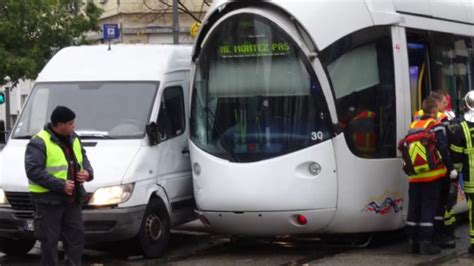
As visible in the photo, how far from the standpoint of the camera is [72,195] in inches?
Answer: 330

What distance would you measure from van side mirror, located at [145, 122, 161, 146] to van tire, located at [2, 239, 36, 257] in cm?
203

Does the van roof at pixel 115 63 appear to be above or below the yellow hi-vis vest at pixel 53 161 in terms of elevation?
above

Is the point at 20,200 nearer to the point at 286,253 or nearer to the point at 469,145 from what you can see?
the point at 286,253

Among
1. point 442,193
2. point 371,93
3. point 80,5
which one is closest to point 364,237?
point 442,193

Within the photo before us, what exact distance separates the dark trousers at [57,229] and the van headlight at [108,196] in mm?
1258

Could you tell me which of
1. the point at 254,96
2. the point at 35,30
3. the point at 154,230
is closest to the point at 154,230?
the point at 154,230

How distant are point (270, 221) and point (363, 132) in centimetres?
151

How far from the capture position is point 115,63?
37.4ft

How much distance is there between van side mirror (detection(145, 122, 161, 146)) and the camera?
10568mm

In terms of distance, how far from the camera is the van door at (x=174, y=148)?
10.9m

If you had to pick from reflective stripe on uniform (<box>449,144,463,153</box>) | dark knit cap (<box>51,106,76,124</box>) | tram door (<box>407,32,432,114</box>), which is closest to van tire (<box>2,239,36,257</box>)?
dark knit cap (<box>51,106,76,124</box>)

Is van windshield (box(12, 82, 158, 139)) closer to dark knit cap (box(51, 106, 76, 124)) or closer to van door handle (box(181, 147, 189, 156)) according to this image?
van door handle (box(181, 147, 189, 156))

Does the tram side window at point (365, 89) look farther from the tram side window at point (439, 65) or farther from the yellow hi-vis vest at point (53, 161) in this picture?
the yellow hi-vis vest at point (53, 161)

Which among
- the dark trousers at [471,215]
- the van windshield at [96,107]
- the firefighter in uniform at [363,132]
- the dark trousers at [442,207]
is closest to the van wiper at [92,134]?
the van windshield at [96,107]
